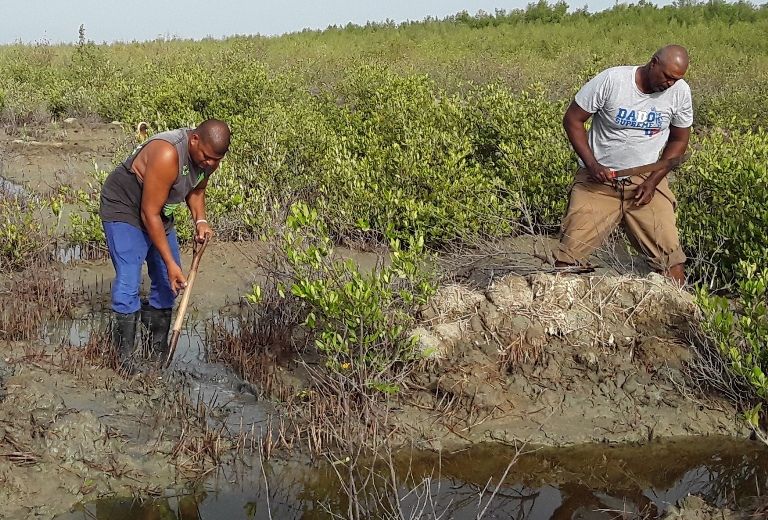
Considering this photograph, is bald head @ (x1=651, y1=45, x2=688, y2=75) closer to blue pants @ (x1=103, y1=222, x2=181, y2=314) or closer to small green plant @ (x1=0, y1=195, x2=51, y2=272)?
blue pants @ (x1=103, y1=222, x2=181, y2=314)

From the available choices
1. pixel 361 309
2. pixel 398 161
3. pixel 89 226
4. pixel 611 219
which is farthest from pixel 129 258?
pixel 398 161

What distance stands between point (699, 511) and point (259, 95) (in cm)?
964

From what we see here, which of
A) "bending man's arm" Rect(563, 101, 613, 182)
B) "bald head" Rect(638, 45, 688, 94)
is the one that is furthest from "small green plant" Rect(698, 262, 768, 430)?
"bald head" Rect(638, 45, 688, 94)

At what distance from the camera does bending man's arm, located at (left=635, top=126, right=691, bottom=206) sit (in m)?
5.11

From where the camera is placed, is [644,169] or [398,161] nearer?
[644,169]

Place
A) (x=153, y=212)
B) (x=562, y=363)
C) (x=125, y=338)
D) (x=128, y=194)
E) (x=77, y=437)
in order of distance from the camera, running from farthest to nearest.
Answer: (x=125, y=338)
(x=562, y=363)
(x=128, y=194)
(x=153, y=212)
(x=77, y=437)

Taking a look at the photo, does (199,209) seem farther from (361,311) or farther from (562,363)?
(562,363)

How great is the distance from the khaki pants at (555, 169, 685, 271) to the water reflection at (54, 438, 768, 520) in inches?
55.5

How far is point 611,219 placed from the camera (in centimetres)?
523

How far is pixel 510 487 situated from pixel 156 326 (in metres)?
2.73

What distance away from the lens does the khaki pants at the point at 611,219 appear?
205 inches

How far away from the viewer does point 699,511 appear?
11.5ft

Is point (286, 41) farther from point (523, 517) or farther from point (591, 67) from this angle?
point (523, 517)

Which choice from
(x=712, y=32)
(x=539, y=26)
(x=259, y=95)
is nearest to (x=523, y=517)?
(x=259, y=95)
